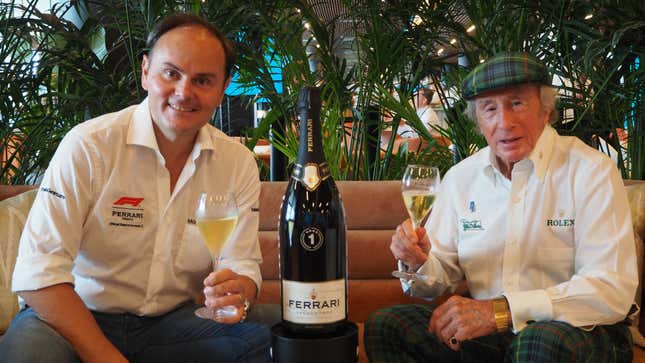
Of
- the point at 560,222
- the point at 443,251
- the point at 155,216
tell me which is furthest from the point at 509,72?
the point at 155,216

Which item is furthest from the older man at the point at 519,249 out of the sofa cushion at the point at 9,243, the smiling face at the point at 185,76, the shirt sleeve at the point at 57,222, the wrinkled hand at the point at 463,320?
the sofa cushion at the point at 9,243

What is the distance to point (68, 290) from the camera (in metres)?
1.38

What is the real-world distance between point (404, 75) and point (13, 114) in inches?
75.7

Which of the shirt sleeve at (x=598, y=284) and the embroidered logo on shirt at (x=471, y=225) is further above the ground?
the embroidered logo on shirt at (x=471, y=225)

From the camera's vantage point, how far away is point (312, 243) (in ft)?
3.95

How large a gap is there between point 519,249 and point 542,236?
0.22 feet

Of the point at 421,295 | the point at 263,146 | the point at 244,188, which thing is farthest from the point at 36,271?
the point at 263,146

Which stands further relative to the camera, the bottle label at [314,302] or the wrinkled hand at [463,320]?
the wrinkled hand at [463,320]

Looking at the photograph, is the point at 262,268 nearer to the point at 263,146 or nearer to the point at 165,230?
the point at 165,230

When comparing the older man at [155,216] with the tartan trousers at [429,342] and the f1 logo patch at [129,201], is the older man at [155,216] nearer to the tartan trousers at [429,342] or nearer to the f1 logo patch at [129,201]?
the f1 logo patch at [129,201]

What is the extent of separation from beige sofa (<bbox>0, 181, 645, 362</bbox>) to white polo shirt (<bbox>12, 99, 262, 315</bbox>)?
1.93 ft

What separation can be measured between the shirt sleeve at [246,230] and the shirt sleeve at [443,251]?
0.44 m

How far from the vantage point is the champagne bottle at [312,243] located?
1.14 metres

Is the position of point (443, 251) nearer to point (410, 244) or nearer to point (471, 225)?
point (471, 225)
